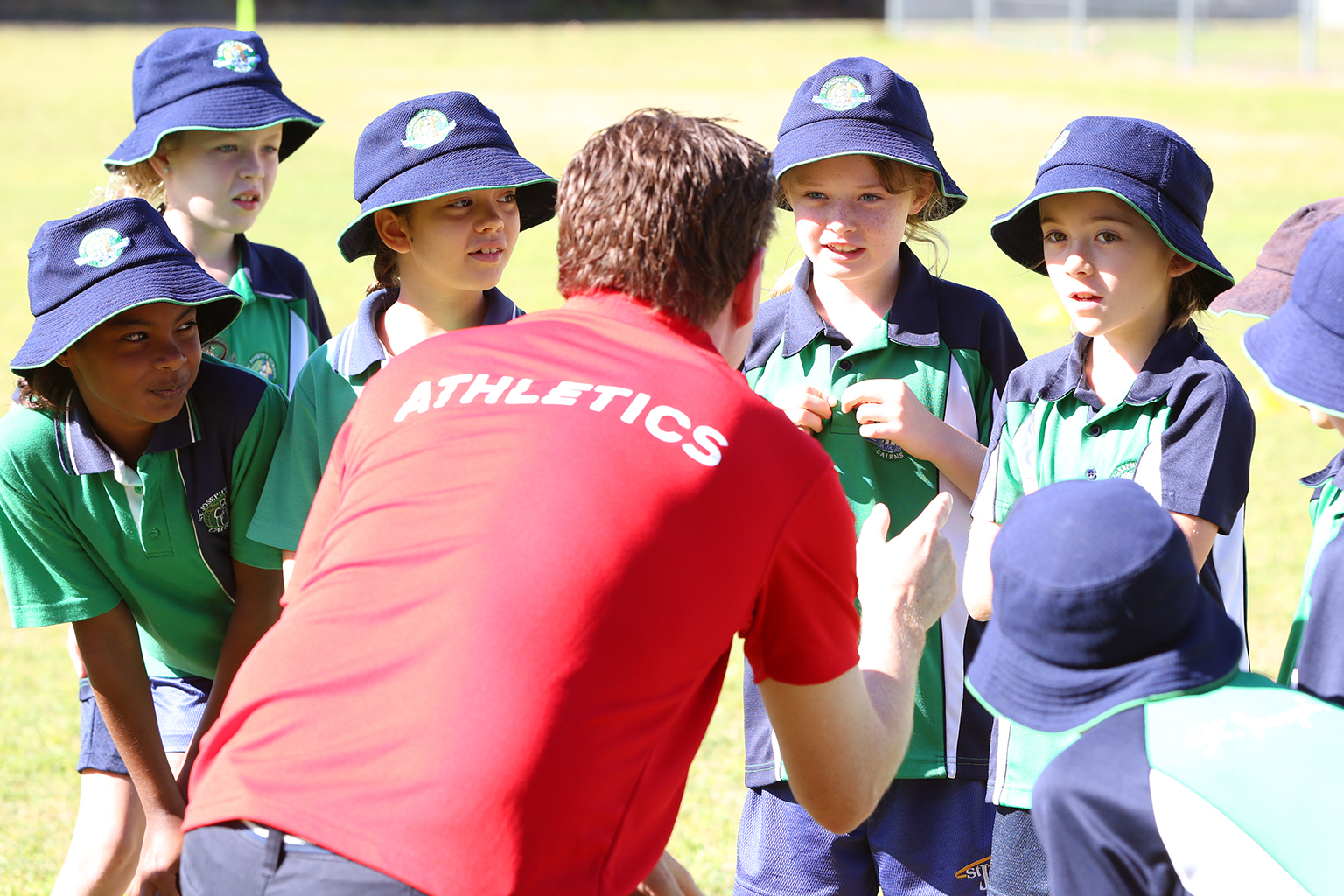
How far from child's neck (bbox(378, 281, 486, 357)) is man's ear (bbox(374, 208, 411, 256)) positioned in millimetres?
93

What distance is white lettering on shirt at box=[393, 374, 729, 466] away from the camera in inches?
72.2

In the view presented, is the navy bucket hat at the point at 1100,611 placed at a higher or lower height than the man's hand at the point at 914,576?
higher

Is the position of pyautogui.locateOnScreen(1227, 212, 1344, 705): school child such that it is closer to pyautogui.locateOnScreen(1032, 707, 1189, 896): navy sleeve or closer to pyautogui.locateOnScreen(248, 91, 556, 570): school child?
pyautogui.locateOnScreen(1032, 707, 1189, 896): navy sleeve

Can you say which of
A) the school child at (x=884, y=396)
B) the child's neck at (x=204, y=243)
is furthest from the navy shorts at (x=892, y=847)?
the child's neck at (x=204, y=243)

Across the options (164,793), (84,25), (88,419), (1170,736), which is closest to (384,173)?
(88,419)

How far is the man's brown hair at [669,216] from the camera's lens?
2.04 meters

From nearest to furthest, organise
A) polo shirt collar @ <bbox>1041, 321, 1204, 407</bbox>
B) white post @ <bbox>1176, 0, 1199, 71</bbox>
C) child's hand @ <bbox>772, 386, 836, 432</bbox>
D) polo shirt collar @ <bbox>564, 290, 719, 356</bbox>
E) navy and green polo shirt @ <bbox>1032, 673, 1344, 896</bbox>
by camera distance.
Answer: navy and green polo shirt @ <bbox>1032, 673, 1344, 896</bbox>, polo shirt collar @ <bbox>564, 290, 719, 356</bbox>, polo shirt collar @ <bbox>1041, 321, 1204, 407</bbox>, child's hand @ <bbox>772, 386, 836, 432</bbox>, white post @ <bbox>1176, 0, 1199, 71</bbox>

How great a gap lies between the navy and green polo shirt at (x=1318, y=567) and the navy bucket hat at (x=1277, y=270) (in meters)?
0.37

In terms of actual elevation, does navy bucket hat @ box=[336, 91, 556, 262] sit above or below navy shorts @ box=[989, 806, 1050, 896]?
above

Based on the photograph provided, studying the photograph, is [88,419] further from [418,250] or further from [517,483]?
[517,483]

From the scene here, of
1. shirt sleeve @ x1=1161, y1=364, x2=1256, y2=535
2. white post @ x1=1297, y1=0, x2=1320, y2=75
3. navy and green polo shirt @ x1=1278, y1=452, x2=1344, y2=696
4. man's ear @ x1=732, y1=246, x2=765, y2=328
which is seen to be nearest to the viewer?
navy and green polo shirt @ x1=1278, y1=452, x2=1344, y2=696

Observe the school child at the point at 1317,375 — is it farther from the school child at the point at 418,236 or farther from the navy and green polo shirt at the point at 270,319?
the navy and green polo shirt at the point at 270,319

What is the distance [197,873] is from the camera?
1.90 meters

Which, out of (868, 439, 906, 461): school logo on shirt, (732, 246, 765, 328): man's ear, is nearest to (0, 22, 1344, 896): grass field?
(868, 439, 906, 461): school logo on shirt
